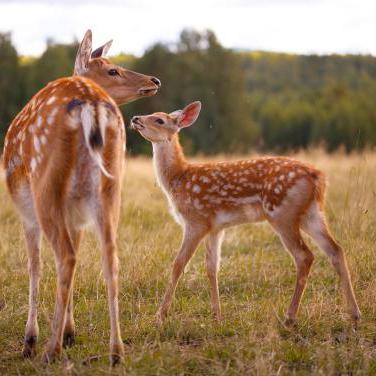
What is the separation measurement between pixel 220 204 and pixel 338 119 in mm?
43414

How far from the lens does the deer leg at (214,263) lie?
18.5 ft

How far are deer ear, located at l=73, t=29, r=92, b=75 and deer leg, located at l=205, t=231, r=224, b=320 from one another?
1709mm

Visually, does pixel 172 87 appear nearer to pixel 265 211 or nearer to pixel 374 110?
pixel 374 110

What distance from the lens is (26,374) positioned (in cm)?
442

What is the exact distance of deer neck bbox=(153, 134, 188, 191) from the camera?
21.8 ft

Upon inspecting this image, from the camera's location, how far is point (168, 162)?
6719 millimetres

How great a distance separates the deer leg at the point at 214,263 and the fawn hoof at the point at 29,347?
139cm

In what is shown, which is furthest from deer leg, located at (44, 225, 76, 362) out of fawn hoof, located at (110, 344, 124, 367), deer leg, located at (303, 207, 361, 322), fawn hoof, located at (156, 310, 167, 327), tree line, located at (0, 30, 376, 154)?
tree line, located at (0, 30, 376, 154)

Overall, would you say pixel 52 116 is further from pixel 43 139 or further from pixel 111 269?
pixel 111 269

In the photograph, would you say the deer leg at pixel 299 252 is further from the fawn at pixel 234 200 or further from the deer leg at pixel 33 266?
the deer leg at pixel 33 266

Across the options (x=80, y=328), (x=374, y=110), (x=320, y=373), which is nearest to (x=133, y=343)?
(x=80, y=328)

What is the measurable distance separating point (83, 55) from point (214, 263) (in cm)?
196

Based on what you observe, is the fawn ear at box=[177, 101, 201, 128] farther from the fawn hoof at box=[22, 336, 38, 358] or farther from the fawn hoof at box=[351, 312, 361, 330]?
the fawn hoof at box=[22, 336, 38, 358]

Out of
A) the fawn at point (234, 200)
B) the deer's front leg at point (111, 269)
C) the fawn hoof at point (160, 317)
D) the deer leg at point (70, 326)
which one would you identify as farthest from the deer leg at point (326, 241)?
the deer's front leg at point (111, 269)
